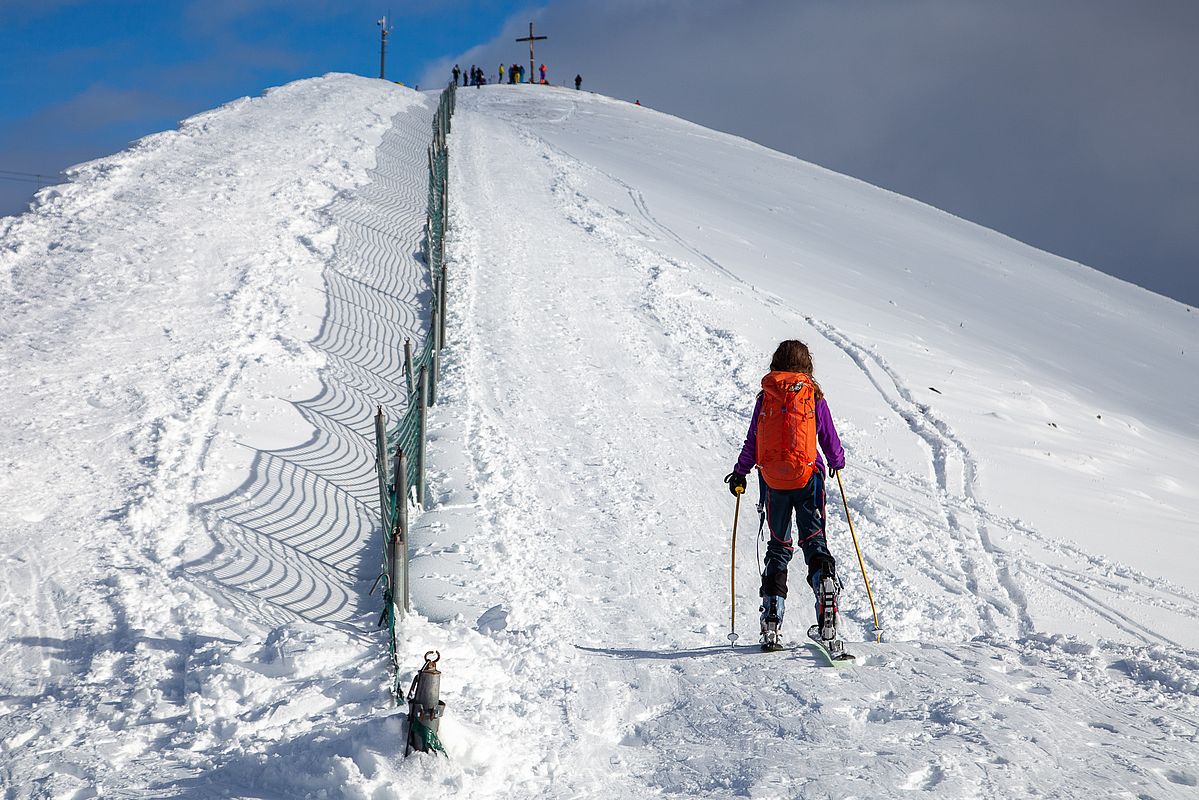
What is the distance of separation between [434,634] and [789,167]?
99.3ft

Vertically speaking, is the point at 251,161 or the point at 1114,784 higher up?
the point at 251,161

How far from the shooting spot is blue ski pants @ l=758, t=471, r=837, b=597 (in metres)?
4.86

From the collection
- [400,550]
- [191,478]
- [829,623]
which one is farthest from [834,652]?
[191,478]

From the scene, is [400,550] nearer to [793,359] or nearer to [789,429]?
[789,429]

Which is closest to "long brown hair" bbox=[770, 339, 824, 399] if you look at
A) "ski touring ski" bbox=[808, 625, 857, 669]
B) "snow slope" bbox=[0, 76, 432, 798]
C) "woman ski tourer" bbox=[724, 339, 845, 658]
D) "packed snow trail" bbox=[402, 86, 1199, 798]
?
"woman ski tourer" bbox=[724, 339, 845, 658]

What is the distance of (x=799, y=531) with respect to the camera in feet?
16.1

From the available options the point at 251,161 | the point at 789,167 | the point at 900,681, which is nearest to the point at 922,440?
the point at 900,681

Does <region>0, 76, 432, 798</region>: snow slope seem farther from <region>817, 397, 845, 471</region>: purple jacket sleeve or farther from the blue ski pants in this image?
<region>817, 397, 845, 471</region>: purple jacket sleeve

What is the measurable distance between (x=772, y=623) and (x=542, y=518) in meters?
2.34

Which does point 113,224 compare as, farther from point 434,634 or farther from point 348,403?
point 434,634

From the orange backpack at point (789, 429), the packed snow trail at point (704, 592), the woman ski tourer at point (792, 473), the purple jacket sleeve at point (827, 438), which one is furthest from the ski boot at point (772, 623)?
the purple jacket sleeve at point (827, 438)

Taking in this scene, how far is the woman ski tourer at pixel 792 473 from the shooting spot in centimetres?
472

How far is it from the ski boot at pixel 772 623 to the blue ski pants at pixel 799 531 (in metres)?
0.05

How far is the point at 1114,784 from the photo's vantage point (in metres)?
3.57
